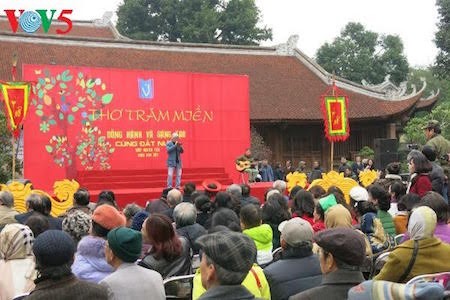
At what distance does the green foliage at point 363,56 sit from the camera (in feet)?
113

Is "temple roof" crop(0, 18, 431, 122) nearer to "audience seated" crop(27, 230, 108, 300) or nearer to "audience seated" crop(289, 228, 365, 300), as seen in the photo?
"audience seated" crop(27, 230, 108, 300)

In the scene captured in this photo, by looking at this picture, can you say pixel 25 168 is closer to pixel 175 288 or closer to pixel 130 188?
pixel 130 188

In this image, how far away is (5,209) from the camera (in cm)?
555

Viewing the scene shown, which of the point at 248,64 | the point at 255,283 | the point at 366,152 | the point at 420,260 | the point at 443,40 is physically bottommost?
the point at 255,283

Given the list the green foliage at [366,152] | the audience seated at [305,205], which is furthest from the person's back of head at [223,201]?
the green foliage at [366,152]

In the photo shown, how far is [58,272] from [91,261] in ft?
2.68

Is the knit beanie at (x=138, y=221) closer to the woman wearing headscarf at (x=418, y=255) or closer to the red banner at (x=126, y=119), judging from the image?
the woman wearing headscarf at (x=418, y=255)

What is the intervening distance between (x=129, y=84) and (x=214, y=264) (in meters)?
12.1

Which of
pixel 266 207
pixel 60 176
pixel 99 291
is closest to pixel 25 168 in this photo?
pixel 60 176

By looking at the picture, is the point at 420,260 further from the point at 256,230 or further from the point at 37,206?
the point at 37,206

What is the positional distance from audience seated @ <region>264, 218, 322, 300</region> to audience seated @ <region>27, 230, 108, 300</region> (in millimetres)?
936

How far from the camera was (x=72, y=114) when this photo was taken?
13.3m

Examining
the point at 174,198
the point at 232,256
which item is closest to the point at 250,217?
the point at 174,198

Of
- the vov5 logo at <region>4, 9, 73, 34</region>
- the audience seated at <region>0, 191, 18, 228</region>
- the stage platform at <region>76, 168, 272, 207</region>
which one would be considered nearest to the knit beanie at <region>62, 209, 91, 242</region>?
the audience seated at <region>0, 191, 18, 228</region>
